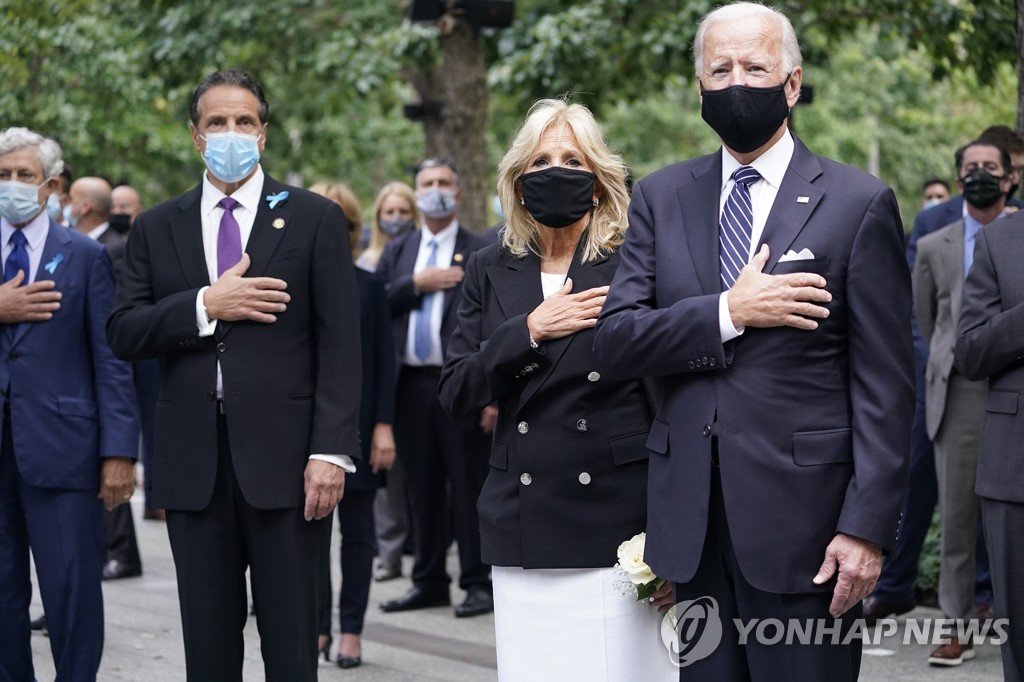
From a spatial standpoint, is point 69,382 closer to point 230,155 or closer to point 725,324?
point 230,155

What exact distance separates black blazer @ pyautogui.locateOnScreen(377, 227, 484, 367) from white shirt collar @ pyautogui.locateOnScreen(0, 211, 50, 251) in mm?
2770

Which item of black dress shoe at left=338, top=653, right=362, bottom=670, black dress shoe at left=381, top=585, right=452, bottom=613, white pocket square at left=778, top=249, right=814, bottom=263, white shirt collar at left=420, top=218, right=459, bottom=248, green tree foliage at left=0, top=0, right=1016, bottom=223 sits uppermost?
green tree foliage at left=0, top=0, right=1016, bottom=223

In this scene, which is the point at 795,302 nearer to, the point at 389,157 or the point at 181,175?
the point at 181,175

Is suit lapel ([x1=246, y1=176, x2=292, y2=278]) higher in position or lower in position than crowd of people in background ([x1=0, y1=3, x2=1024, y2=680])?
higher

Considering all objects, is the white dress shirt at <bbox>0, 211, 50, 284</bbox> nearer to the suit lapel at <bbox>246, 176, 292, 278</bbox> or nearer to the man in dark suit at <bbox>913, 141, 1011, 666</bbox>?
the suit lapel at <bbox>246, 176, 292, 278</bbox>

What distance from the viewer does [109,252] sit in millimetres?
10078

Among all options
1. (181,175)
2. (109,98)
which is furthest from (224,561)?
(181,175)

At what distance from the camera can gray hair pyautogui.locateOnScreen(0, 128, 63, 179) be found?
244 inches

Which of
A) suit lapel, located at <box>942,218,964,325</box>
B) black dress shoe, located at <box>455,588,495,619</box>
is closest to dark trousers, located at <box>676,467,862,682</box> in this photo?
suit lapel, located at <box>942,218,964,325</box>

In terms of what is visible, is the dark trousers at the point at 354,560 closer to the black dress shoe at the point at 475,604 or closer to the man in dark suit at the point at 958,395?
the black dress shoe at the point at 475,604

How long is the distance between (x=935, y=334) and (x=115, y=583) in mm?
5708

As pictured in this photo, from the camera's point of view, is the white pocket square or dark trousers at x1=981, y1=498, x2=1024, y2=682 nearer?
the white pocket square

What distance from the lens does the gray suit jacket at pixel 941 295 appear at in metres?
7.42

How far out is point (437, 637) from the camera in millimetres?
8109
